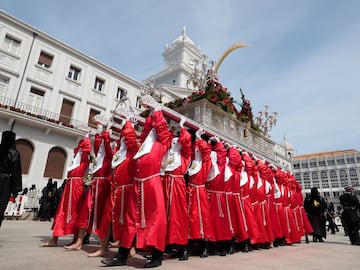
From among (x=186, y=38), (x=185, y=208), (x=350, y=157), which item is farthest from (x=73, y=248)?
(x=350, y=157)

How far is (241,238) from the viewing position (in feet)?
14.4

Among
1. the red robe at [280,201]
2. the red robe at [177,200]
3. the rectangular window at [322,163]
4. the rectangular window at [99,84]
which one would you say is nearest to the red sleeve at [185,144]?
the red robe at [177,200]

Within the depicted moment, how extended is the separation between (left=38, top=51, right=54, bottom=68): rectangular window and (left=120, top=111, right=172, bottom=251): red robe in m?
19.4

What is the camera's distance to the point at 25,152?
15.6m

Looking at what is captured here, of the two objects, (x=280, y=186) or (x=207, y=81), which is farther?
(x=207, y=81)

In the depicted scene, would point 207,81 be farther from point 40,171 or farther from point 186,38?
point 186,38

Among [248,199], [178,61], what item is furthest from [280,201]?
[178,61]

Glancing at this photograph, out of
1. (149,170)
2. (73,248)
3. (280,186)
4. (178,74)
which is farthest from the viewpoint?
(178,74)

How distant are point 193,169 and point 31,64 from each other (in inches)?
748

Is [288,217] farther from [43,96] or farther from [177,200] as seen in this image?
[43,96]

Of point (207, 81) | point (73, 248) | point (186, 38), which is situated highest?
point (186, 38)

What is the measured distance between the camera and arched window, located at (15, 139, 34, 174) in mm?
15355

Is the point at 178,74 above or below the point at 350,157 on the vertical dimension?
above

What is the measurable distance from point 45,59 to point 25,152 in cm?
804
